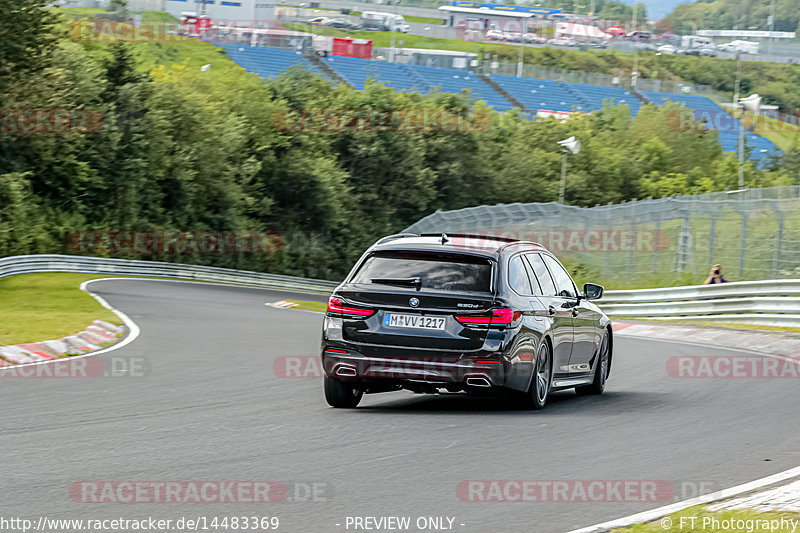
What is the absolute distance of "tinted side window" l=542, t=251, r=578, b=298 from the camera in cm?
1135

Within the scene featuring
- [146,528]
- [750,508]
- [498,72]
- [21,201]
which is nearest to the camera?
[146,528]

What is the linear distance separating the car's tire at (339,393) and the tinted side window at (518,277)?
1.79m

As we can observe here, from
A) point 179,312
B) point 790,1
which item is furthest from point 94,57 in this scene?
point 790,1

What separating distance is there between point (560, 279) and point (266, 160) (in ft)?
194

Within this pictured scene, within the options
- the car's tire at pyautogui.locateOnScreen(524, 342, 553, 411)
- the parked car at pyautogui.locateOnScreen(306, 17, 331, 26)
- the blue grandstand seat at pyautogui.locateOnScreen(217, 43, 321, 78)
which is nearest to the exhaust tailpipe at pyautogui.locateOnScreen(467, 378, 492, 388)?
the car's tire at pyautogui.locateOnScreen(524, 342, 553, 411)

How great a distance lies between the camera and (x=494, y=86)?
110m

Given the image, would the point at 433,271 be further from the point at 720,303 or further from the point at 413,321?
A: the point at 720,303

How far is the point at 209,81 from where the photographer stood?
237ft

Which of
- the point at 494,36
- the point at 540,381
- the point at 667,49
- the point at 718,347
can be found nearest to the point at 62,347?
the point at 540,381

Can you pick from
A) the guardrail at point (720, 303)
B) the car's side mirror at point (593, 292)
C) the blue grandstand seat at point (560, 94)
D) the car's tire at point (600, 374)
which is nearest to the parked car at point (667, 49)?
the blue grandstand seat at point (560, 94)

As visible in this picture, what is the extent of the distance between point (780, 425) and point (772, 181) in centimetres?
7094

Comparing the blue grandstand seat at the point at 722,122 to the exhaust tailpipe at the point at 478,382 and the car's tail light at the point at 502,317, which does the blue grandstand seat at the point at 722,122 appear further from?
the exhaust tailpipe at the point at 478,382

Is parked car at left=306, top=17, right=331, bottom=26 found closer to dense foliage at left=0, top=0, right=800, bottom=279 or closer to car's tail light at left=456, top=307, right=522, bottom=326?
dense foliage at left=0, top=0, right=800, bottom=279

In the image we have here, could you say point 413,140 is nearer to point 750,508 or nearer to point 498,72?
point 498,72
